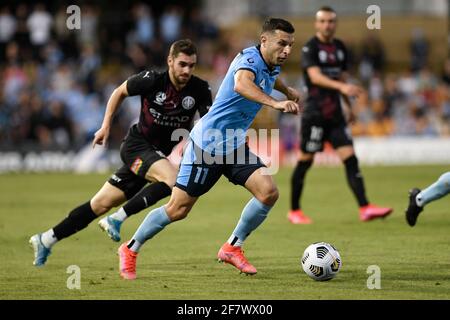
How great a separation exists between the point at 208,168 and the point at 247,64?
103 centimetres

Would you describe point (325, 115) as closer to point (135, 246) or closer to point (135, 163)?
point (135, 163)

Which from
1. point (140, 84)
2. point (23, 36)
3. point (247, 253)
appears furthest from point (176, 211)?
point (23, 36)

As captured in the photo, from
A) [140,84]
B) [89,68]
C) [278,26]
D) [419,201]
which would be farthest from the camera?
[89,68]

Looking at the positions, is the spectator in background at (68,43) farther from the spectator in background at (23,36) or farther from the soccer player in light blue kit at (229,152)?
the soccer player in light blue kit at (229,152)

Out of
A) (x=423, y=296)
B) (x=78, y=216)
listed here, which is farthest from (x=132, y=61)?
(x=423, y=296)

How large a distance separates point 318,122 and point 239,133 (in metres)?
4.47

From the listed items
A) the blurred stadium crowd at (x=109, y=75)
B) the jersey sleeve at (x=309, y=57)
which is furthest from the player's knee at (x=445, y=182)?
the blurred stadium crowd at (x=109, y=75)

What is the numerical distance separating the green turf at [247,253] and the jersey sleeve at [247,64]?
1910 millimetres

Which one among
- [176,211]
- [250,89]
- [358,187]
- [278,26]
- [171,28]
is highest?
[171,28]

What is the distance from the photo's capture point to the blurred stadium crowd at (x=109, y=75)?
2391 centimetres

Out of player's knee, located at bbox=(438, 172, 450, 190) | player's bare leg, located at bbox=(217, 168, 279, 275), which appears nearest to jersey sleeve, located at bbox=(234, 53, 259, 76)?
player's bare leg, located at bbox=(217, 168, 279, 275)

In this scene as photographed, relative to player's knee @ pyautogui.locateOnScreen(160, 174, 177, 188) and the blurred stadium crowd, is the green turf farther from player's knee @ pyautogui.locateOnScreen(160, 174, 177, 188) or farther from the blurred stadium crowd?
the blurred stadium crowd

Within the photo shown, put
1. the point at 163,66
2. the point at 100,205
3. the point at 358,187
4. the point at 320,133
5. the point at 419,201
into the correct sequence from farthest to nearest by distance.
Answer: the point at 163,66 → the point at 320,133 → the point at 358,187 → the point at 419,201 → the point at 100,205

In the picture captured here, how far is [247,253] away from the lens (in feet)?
34.1
